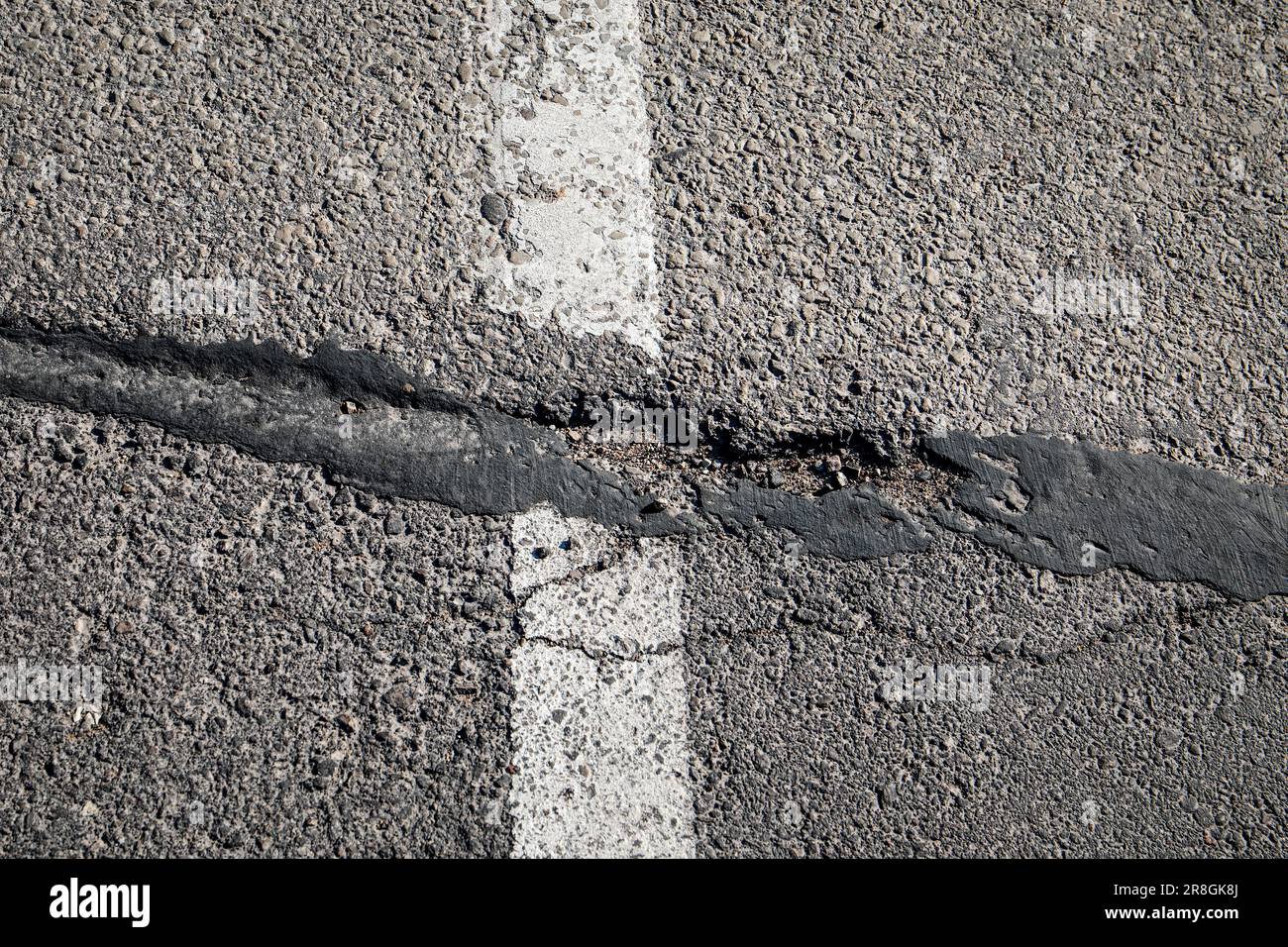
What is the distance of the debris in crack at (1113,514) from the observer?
190 cm

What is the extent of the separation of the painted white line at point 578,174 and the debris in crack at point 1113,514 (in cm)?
79

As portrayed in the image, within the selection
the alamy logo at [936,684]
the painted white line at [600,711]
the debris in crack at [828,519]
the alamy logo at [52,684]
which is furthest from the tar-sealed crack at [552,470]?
the alamy logo at [52,684]

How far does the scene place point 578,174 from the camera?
2051mm

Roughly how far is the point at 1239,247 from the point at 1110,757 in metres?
1.33

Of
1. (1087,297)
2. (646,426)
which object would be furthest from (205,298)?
(1087,297)

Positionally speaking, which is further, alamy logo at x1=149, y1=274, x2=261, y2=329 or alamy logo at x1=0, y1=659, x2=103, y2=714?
alamy logo at x1=149, y1=274, x2=261, y2=329

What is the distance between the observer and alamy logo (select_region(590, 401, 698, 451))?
6.14ft

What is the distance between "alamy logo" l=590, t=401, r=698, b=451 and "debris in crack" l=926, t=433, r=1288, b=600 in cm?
54

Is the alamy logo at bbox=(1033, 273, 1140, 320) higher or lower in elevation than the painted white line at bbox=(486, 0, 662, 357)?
lower

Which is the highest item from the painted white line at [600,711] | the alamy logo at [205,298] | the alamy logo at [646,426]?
the alamy logo at [205,298]

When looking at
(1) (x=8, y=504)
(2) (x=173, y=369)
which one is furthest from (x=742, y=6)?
(1) (x=8, y=504)

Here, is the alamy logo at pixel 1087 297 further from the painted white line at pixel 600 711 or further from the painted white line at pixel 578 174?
the painted white line at pixel 600 711

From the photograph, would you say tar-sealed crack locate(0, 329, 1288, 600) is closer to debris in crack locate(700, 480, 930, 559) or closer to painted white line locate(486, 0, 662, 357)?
debris in crack locate(700, 480, 930, 559)

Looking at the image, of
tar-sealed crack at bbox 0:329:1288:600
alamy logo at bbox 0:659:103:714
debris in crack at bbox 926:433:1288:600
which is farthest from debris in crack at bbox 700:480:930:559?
alamy logo at bbox 0:659:103:714
